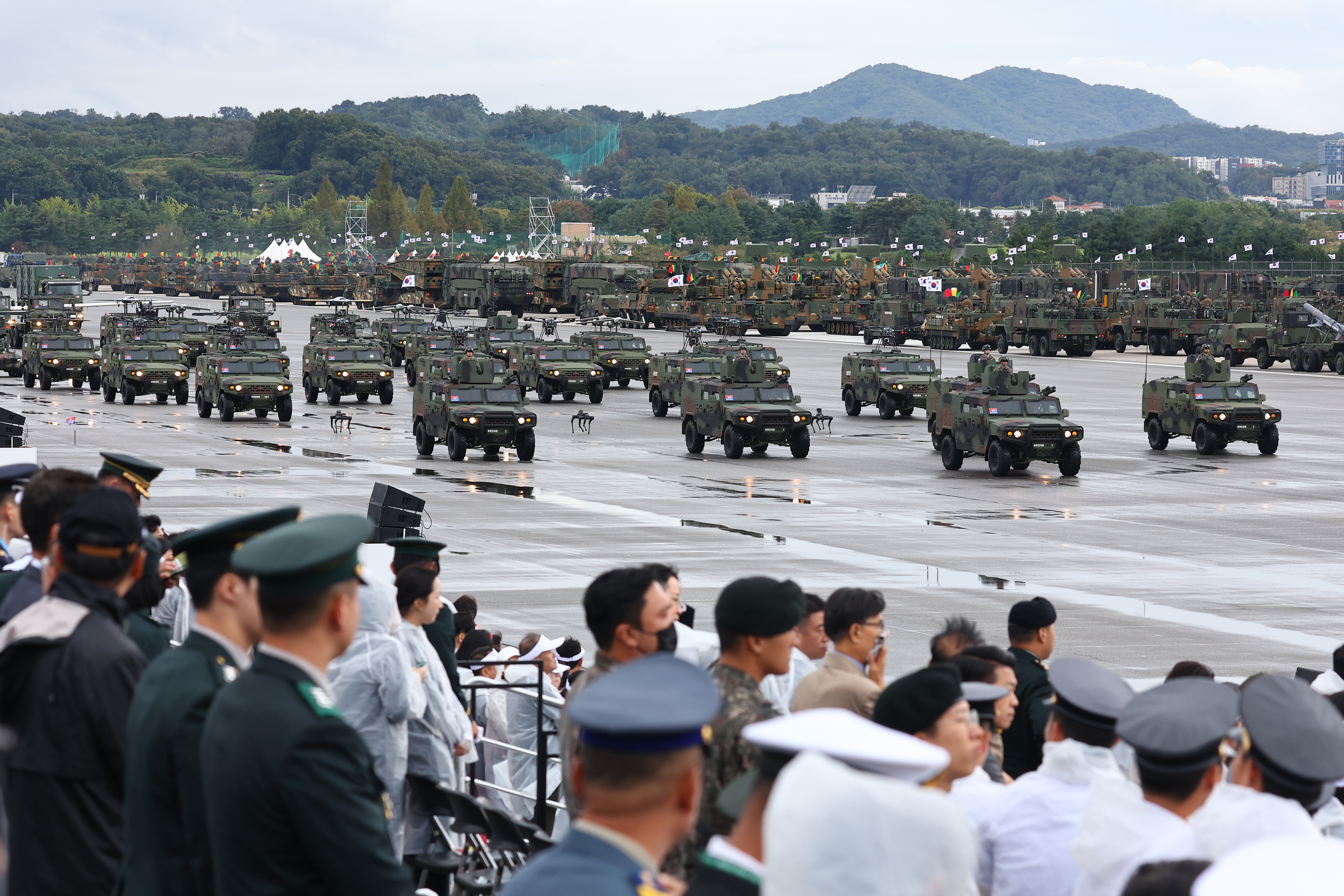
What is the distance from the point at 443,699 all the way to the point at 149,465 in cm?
189

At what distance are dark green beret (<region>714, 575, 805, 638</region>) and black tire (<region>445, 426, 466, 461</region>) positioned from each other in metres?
29.6

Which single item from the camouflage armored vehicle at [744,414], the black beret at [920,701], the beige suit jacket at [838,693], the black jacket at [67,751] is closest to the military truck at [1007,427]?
the camouflage armored vehicle at [744,414]

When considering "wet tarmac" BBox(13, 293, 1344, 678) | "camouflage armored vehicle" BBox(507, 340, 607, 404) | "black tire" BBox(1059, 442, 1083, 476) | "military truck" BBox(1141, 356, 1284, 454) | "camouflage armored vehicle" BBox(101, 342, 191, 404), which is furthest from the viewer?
"camouflage armored vehicle" BBox(507, 340, 607, 404)

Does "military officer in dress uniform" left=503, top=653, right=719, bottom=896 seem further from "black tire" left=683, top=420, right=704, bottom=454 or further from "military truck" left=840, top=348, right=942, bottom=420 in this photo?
"military truck" left=840, top=348, right=942, bottom=420

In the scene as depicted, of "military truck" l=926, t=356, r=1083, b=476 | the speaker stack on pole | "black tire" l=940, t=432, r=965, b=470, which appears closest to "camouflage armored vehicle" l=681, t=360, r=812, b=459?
"black tire" l=940, t=432, r=965, b=470

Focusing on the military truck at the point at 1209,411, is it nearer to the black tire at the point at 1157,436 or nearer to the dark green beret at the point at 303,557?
the black tire at the point at 1157,436

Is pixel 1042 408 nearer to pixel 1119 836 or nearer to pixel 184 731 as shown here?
pixel 1119 836

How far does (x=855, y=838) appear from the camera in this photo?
2.95 m

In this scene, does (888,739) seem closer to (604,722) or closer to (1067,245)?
(604,722)

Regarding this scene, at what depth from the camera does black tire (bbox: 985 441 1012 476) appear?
32.8 m

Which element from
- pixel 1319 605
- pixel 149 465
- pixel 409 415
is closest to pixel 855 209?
pixel 409 415

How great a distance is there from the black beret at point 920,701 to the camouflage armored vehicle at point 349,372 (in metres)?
45.0

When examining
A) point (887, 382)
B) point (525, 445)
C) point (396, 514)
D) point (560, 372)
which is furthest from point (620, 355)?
point (396, 514)

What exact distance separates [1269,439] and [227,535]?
3483 cm
